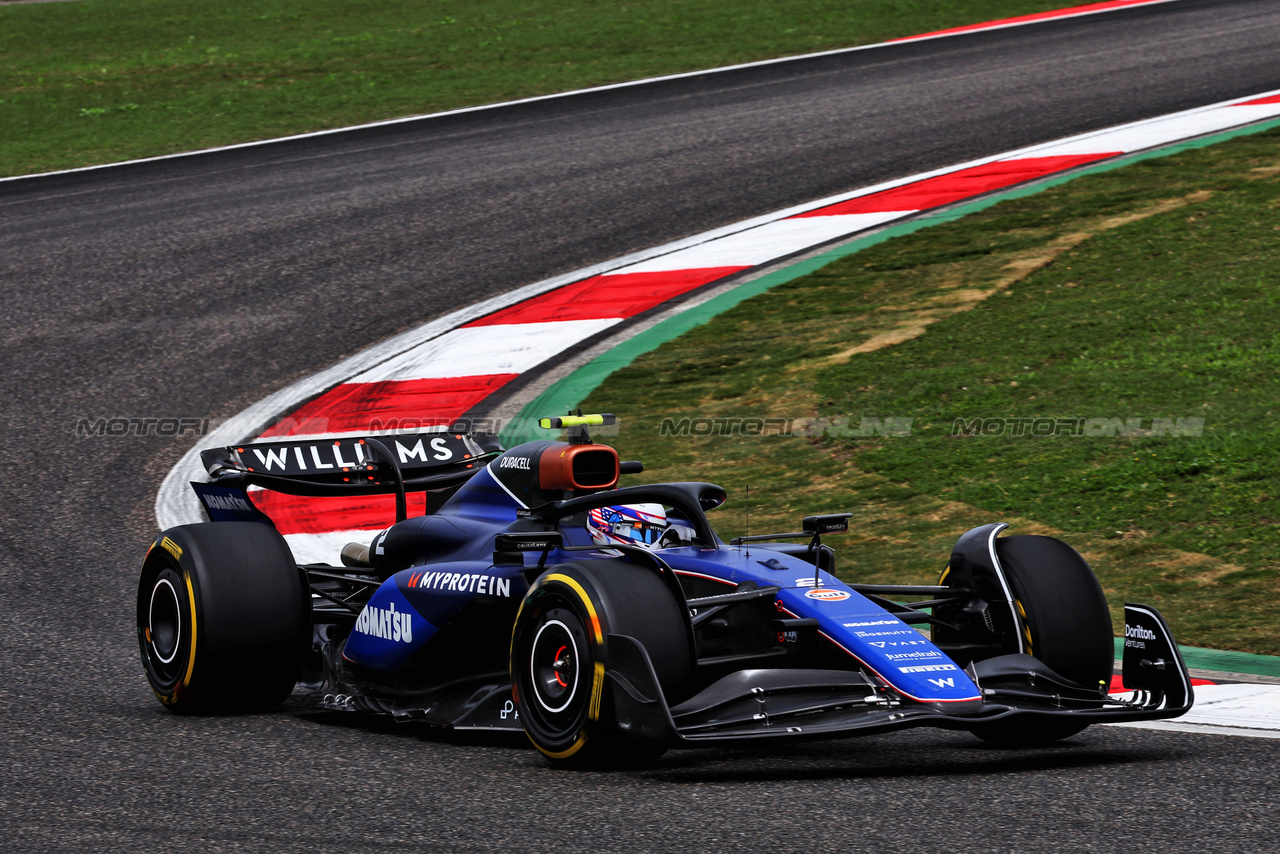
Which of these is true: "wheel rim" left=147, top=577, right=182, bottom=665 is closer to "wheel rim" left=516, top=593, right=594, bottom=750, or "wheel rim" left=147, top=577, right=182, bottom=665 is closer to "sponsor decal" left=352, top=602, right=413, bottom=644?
"sponsor decal" left=352, top=602, right=413, bottom=644

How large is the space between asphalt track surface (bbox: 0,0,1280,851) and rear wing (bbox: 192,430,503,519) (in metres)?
0.96

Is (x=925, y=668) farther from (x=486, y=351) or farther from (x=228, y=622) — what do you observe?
(x=486, y=351)

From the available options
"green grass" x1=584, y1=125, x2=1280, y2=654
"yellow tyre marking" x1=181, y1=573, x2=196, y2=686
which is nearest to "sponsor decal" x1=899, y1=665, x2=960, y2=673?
"green grass" x1=584, y1=125, x2=1280, y2=654

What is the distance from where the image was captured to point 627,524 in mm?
5855

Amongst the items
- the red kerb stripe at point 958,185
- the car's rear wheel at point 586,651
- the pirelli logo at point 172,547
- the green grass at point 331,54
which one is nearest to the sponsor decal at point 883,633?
the car's rear wheel at point 586,651

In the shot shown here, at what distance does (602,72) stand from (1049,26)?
20.4 ft

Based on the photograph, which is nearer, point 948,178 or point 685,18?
point 948,178

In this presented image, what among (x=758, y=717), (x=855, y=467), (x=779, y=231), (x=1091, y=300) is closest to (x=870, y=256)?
(x=779, y=231)

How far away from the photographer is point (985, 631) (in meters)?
5.34

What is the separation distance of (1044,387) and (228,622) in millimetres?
5451

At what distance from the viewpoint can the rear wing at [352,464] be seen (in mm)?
6840

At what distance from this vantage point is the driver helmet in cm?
580

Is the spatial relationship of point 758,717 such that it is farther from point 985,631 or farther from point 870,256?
point 870,256
